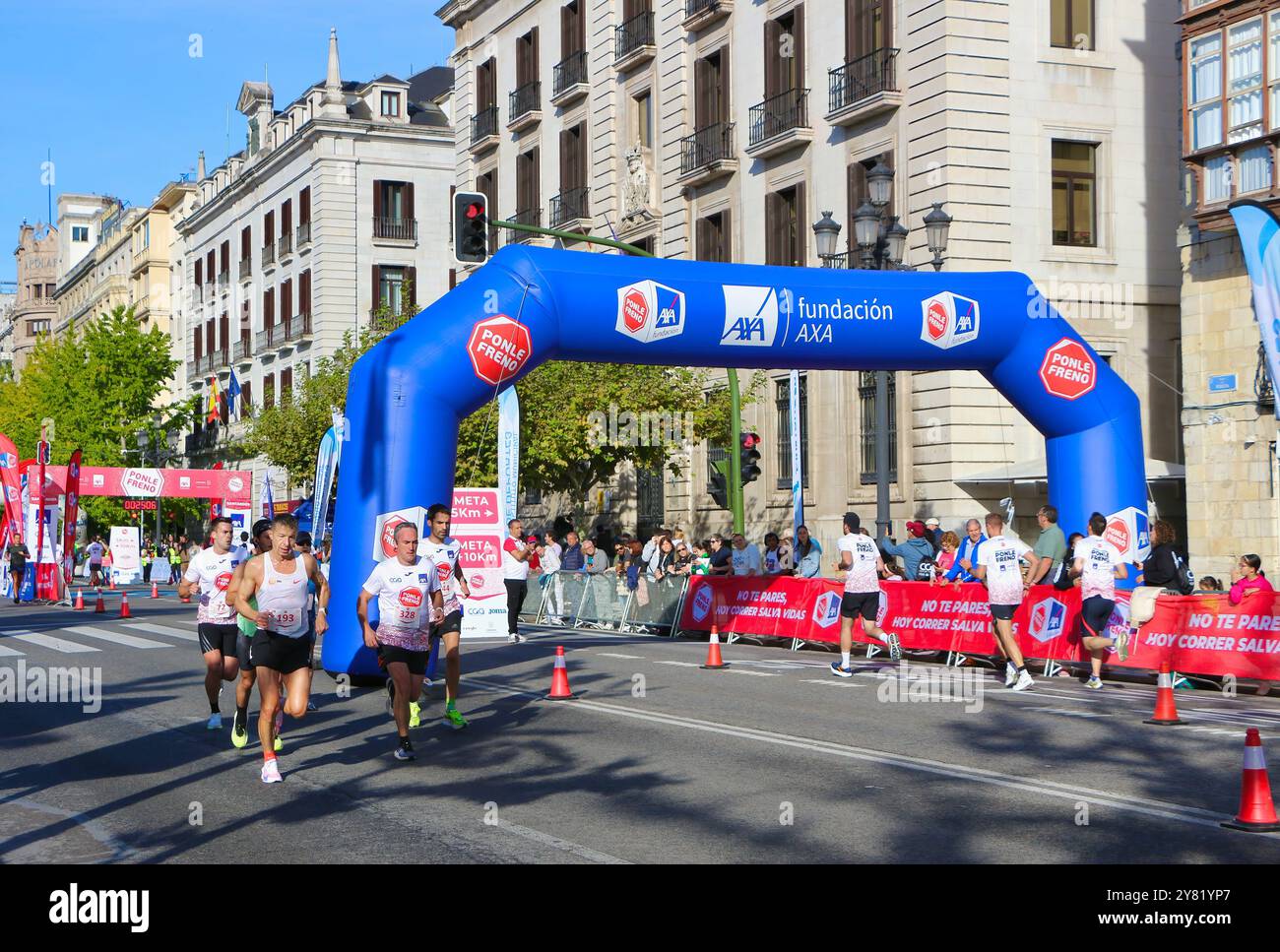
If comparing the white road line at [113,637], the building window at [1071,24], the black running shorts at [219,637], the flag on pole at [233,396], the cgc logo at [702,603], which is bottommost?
the white road line at [113,637]

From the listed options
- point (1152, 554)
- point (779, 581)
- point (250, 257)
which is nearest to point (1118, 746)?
point (1152, 554)

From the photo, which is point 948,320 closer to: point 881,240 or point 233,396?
point 881,240

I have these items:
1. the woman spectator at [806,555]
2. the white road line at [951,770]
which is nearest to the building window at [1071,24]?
the woman spectator at [806,555]

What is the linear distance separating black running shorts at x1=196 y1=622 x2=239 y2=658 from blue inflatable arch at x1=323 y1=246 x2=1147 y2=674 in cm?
243

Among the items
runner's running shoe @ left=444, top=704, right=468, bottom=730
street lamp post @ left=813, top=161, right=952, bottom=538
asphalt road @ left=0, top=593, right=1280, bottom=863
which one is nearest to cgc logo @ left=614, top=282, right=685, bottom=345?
asphalt road @ left=0, top=593, right=1280, bottom=863

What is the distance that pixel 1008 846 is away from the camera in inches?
307

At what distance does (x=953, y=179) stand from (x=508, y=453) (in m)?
11.6

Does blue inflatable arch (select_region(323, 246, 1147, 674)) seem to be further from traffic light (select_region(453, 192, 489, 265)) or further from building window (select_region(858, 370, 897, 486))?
building window (select_region(858, 370, 897, 486))

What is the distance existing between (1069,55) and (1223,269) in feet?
22.9

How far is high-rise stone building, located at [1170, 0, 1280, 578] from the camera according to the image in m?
23.5

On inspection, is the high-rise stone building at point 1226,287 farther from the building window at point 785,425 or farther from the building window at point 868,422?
the building window at point 785,425

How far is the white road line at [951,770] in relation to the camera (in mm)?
8805

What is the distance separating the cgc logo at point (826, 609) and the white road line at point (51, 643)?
1002 centimetres
